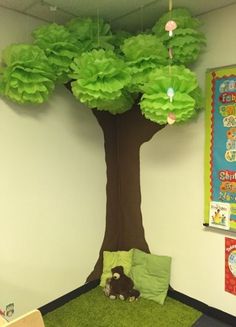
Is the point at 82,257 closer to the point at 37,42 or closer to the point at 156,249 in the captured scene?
the point at 156,249

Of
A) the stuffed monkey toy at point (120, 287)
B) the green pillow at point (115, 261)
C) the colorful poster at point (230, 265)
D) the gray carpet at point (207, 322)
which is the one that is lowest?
the gray carpet at point (207, 322)

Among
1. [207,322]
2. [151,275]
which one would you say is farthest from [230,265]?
[151,275]

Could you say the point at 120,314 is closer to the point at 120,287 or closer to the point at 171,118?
the point at 120,287

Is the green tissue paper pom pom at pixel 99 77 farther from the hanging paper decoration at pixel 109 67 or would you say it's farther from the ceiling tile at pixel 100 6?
the ceiling tile at pixel 100 6

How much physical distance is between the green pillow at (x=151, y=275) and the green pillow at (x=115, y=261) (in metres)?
0.06

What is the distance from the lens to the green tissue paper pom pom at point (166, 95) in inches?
60.7

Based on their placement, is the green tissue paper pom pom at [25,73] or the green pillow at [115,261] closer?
the green tissue paper pom pom at [25,73]

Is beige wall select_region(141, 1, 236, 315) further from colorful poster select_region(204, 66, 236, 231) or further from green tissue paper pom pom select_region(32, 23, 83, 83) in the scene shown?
green tissue paper pom pom select_region(32, 23, 83, 83)

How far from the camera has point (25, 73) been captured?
1.72m

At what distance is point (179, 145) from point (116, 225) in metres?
1.02

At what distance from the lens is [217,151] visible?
2.03 metres

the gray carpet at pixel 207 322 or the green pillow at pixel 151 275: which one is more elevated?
the green pillow at pixel 151 275

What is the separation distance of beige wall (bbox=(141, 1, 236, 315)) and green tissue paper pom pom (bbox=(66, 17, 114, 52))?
73cm

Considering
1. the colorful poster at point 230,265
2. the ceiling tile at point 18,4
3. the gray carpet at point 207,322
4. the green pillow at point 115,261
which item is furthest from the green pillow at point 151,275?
the ceiling tile at point 18,4
